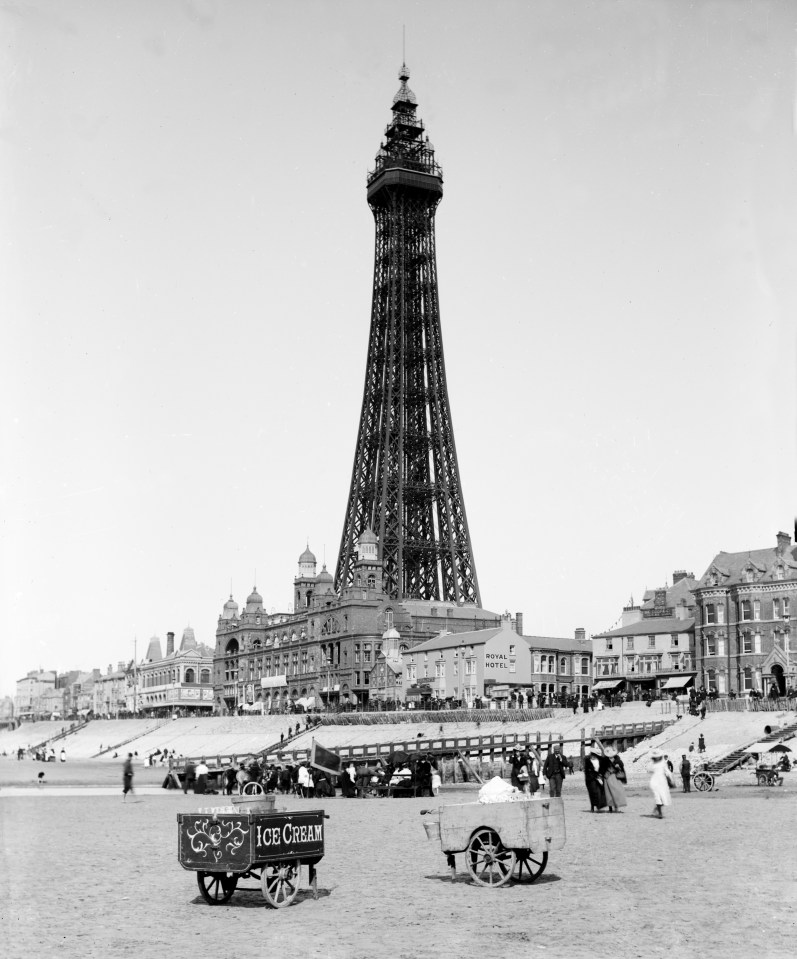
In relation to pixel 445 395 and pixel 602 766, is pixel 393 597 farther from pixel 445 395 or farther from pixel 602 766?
pixel 602 766

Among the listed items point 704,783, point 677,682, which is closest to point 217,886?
point 704,783

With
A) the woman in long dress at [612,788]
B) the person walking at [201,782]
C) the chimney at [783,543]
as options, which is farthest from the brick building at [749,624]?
the woman in long dress at [612,788]

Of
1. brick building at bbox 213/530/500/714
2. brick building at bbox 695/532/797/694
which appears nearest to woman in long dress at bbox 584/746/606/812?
brick building at bbox 695/532/797/694

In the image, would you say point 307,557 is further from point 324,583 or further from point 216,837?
point 216,837

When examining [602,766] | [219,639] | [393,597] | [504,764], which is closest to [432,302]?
[393,597]

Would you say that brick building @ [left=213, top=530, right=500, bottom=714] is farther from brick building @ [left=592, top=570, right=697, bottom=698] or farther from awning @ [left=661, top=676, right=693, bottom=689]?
awning @ [left=661, top=676, right=693, bottom=689]

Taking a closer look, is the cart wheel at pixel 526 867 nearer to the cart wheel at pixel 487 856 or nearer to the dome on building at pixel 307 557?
the cart wheel at pixel 487 856
